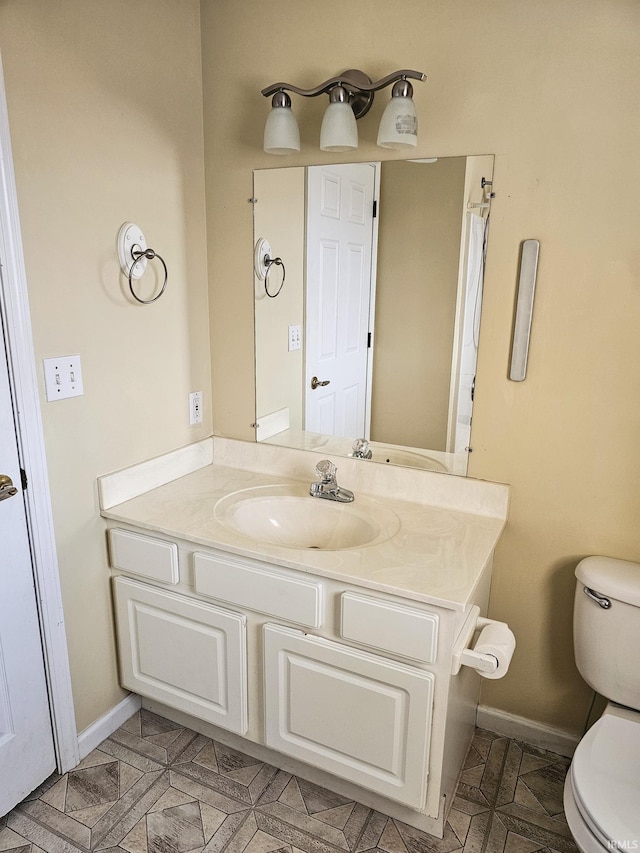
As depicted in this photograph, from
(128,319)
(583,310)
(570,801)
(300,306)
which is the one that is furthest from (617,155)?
(570,801)

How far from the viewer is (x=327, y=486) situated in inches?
73.8

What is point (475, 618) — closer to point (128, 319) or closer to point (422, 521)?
point (422, 521)

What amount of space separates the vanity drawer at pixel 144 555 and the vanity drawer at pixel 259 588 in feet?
0.28

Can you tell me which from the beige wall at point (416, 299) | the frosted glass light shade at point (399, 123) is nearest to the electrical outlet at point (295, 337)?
the beige wall at point (416, 299)

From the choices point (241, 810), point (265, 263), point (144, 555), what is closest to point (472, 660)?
point (241, 810)

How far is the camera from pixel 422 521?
1746mm

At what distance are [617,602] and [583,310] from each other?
77cm

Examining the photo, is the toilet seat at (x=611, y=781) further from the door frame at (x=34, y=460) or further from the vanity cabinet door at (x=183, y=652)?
the door frame at (x=34, y=460)

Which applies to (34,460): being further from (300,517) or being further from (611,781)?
(611,781)

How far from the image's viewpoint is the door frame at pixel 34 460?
Result: 1398 millimetres

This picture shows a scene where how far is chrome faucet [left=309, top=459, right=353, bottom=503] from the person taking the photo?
1873 millimetres

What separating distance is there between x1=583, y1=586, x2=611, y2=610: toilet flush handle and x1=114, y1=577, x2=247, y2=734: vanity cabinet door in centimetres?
94

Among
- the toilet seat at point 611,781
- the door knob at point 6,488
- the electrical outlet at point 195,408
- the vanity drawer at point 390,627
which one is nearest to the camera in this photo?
the toilet seat at point 611,781

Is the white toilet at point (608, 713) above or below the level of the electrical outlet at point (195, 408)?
below
